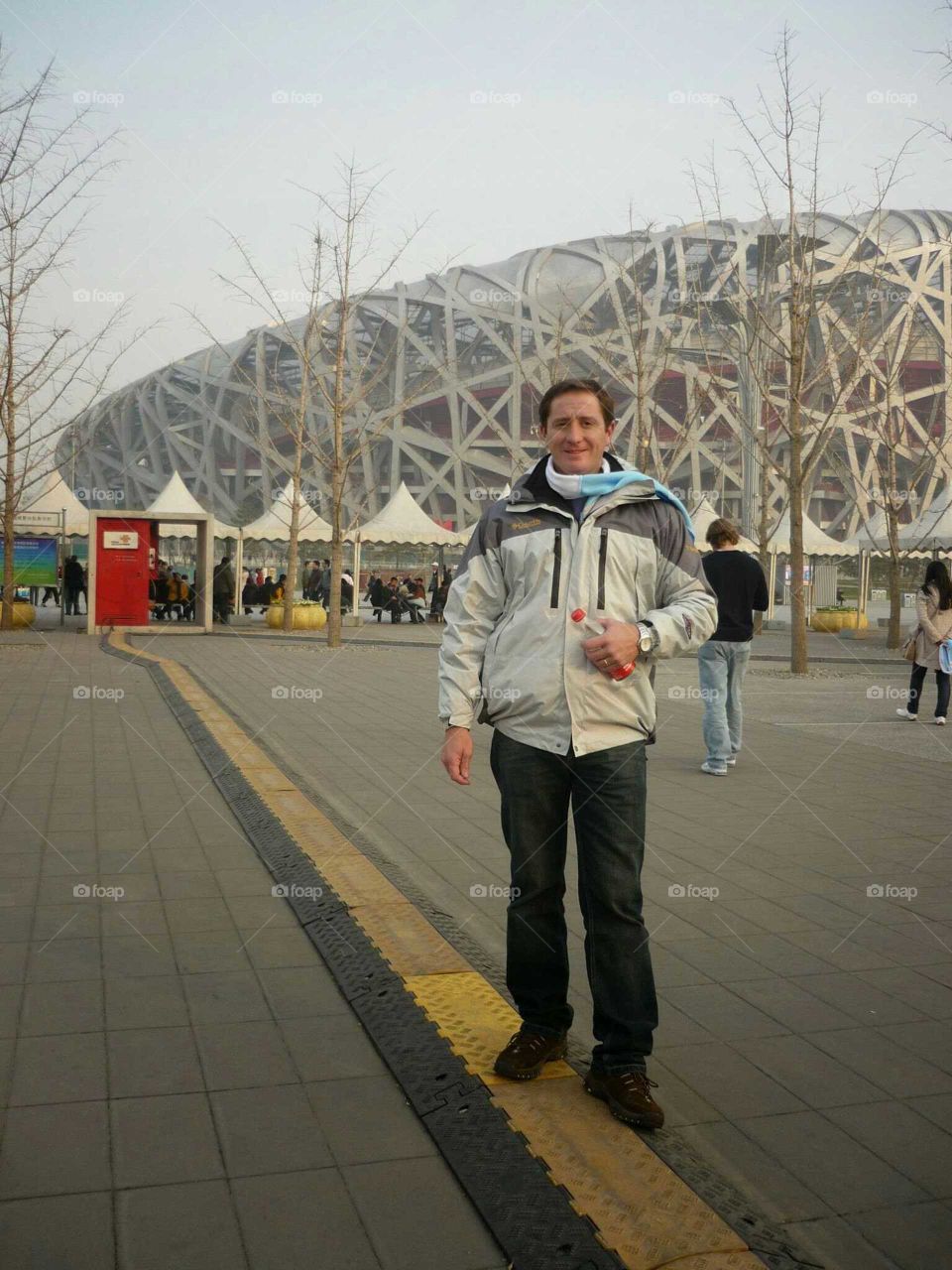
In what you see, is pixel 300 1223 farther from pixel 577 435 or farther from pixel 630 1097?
pixel 577 435

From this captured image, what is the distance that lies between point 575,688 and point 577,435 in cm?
68

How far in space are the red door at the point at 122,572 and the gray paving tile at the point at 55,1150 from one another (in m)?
21.0

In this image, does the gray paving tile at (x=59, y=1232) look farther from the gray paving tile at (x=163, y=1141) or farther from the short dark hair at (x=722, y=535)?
the short dark hair at (x=722, y=535)

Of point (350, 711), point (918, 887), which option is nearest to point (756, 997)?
point (918, 887)

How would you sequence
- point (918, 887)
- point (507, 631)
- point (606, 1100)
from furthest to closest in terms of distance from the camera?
point (918, 887)
point (507, 631)
point (606, 1100)

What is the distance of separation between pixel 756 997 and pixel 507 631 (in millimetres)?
1637

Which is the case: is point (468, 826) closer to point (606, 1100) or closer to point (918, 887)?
point (918, 887)

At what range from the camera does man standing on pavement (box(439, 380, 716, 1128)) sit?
3.18 metres

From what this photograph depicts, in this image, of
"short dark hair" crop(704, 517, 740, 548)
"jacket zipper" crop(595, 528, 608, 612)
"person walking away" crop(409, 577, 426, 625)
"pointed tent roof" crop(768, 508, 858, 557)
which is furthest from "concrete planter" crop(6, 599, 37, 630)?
"jacket zipper" crop(595, 528, 608, 612)

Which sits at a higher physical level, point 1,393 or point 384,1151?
point 1,393

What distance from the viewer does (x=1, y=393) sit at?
18.9 metres

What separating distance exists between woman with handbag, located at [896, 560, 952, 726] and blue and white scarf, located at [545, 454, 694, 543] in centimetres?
930

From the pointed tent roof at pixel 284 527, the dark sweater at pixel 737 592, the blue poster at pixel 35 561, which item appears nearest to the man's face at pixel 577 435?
the dark sweater at pixel 737 592

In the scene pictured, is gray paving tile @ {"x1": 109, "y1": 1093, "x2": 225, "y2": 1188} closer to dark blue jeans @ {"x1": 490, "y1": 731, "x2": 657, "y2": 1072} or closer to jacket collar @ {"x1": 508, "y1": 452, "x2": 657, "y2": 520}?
dark blue jeans @ {"x1": 490, "y1": 731, "x2": 657, "y2": 1072}
